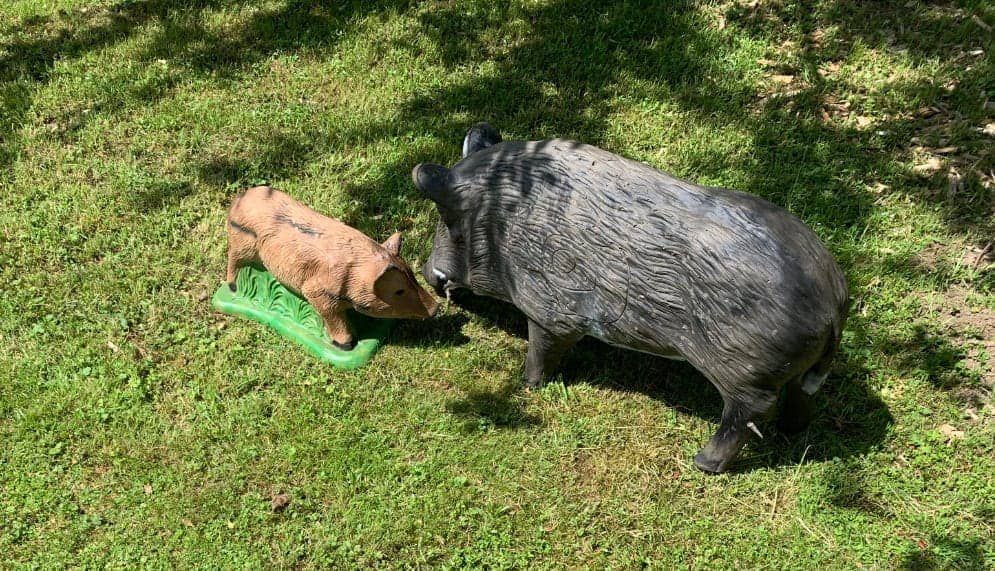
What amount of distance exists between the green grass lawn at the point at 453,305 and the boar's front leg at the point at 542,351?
13 cm

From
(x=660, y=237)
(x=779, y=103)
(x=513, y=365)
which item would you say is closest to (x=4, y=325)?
(x=513, y=365)

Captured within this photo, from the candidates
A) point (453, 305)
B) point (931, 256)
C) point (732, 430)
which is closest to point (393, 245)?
point (453, 305)

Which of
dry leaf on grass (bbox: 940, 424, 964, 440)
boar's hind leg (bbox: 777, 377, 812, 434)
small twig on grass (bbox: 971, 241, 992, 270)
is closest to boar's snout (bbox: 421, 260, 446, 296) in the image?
boar's hind leg (bbox: 777, 377, 812, 434)

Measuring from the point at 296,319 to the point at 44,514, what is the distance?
68.0 inches

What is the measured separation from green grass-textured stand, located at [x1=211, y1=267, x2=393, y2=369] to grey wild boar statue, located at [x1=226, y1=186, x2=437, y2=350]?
11cm

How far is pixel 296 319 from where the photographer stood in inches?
193

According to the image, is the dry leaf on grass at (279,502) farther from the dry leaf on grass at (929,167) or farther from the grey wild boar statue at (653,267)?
the dry leaf on grass at (929,167)

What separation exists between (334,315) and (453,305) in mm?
911

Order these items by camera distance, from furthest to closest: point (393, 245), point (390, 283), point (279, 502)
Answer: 1. point (393, 245)
2. point (390, 283)
3. point (279, 502)

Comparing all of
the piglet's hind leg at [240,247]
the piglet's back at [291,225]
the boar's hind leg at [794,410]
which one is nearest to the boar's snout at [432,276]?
the piglet's back at [291,225]

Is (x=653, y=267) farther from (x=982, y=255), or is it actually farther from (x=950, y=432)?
(x=982, y=255)

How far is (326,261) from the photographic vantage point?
440cm

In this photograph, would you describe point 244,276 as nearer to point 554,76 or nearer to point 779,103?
point 554,76

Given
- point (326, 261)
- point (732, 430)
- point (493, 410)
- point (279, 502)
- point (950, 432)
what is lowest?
point (279, 502)
